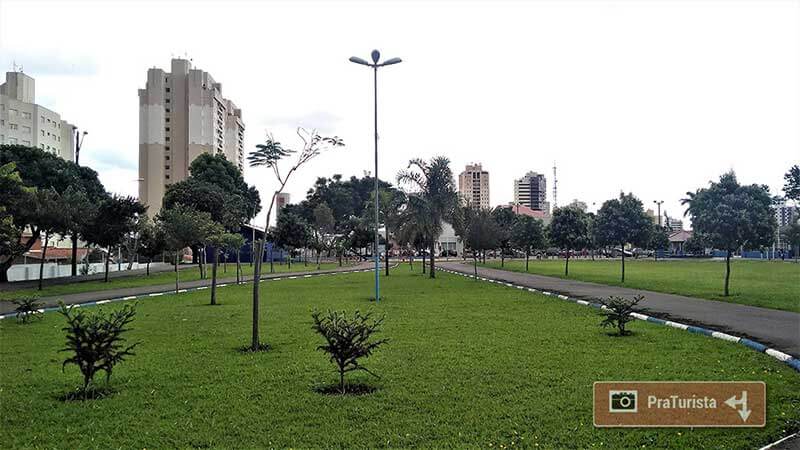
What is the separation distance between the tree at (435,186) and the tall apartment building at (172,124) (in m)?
74.1

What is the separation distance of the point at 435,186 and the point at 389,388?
29863 mm

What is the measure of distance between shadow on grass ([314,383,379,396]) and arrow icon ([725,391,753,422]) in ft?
13.5

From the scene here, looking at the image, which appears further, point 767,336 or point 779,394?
point 767,336

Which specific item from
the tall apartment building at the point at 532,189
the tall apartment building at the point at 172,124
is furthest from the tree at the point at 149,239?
the tall apartment building at the point at 532,189

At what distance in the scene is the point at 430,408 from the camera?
688cm

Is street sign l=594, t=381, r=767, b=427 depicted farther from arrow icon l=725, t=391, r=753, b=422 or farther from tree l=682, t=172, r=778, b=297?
tree l=682, t=172, r=778, b=297

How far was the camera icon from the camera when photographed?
22.0 ft

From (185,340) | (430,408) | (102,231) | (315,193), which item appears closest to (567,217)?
(102,231)

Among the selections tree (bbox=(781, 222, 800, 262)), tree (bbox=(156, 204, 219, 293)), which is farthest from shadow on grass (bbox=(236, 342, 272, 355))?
tree (bbox=(781, 222, 800, 262))

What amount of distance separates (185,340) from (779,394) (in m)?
10.0

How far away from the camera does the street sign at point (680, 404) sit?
6340mm

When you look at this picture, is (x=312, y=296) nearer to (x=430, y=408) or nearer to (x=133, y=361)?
(x=133, y=361)

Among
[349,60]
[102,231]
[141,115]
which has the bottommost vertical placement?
[102,231]

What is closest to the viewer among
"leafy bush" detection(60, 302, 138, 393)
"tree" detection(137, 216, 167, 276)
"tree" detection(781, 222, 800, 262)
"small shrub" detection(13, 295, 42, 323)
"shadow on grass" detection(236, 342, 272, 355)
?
"leafy bush" detection(60, 302, 138, 393)
